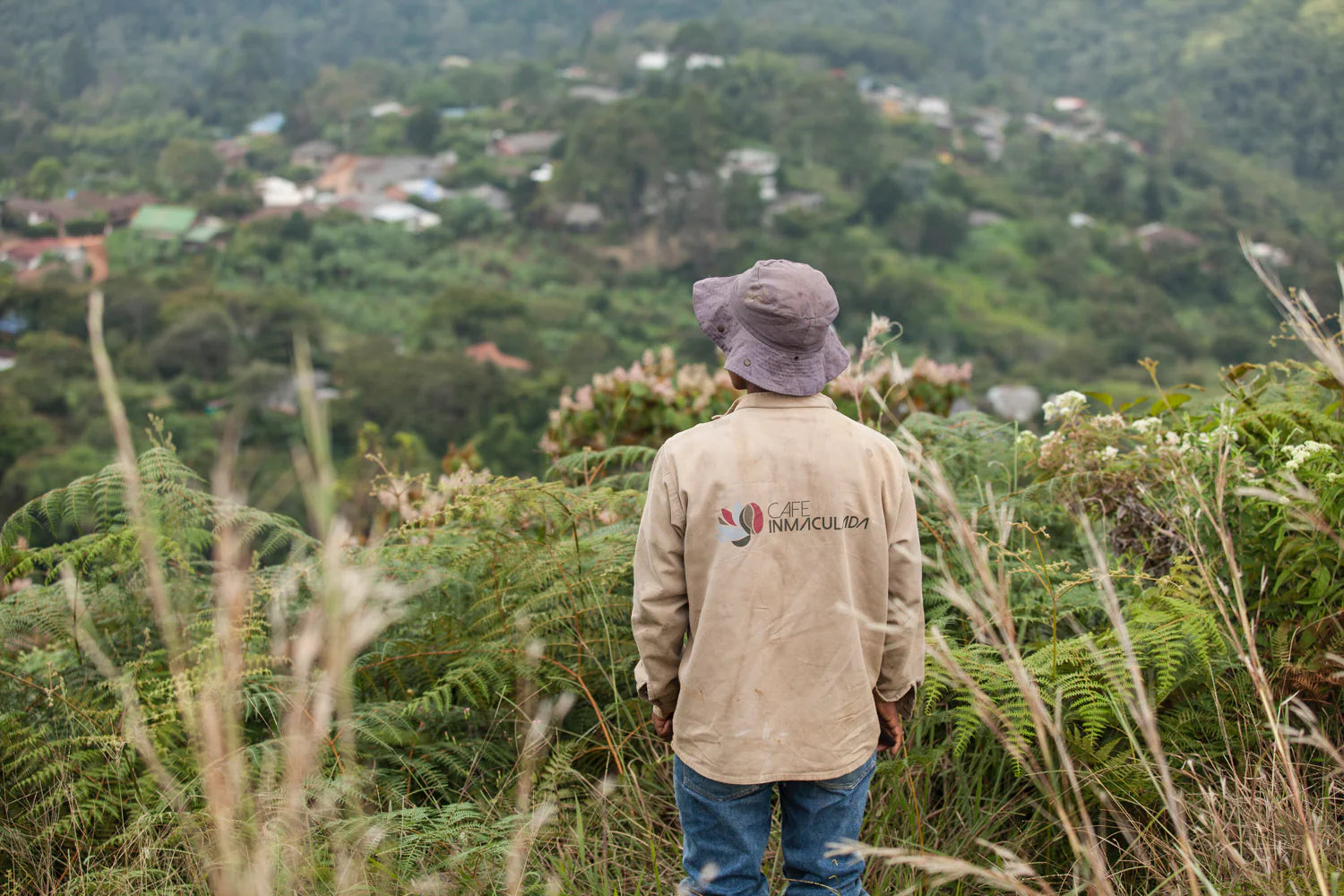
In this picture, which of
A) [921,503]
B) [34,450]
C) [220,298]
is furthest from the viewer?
[220,298]

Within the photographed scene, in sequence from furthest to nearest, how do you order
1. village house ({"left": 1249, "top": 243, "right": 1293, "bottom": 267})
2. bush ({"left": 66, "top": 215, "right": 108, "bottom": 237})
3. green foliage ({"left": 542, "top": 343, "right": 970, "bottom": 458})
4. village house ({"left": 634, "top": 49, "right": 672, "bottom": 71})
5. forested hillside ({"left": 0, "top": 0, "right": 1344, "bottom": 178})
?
village house ({"left": 634, "top": 49, "right": 672, "bottom": 71}), forested hillside ({"left": 0, "top": 0, "right": 1344, "bottom": 178}), bush ({"left": 66, "top": 215, "right": 108, "bottom": 237}), village house ({"left": 1249, "top": 243, "right": 1293, "bottom": 267}), green foliage ({"left": 542, "top": 343, "right": 970, "bottom": 458})

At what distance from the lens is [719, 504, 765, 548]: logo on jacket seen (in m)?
1.67

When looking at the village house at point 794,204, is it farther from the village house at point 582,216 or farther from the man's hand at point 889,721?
the man's hand at point 889,721

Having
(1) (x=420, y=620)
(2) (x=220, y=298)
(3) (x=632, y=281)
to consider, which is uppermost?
(1) (x=420, y=620)

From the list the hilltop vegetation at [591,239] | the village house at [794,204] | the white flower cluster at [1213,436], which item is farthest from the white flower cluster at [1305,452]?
the village house at [794,204]

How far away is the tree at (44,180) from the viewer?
46969mm

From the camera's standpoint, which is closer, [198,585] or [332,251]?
[198,585]

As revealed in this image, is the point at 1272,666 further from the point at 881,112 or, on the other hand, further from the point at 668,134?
the point at 881,112

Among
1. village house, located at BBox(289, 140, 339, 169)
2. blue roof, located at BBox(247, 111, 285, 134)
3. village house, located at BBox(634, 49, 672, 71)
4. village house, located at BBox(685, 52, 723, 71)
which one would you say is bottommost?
village house, located at BBox(289, 140, 339, 169)

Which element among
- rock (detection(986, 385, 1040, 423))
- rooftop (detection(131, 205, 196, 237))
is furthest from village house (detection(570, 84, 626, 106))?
rock (detection(986, 385, 1040, 423))

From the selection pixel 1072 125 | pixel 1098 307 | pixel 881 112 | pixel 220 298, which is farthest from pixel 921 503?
pixel 1072 125

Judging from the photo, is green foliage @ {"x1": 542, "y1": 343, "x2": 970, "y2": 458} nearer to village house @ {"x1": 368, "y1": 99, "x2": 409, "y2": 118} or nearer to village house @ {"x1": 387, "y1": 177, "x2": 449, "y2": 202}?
village house @ {"x1": 387, "y1": 177, "x2": 449, "y2": 202}

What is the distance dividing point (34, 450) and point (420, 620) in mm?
24975

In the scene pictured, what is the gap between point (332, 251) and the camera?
42.4 m
